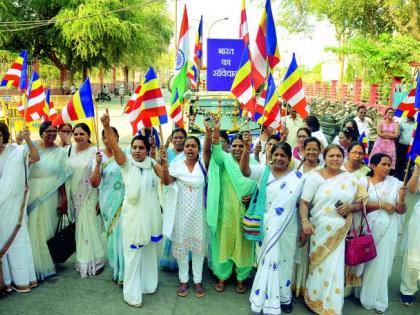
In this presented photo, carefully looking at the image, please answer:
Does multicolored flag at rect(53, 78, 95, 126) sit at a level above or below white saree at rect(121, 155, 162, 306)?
above

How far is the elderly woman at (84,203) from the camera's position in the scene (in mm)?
3961

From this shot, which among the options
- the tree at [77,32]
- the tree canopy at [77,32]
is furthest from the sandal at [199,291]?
the tree canopy at [77,32]

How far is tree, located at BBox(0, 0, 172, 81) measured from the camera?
21.6 meters

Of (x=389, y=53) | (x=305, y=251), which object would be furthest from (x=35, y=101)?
(x=389, y=53)

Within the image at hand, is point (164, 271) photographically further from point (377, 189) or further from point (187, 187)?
point (377, 189)

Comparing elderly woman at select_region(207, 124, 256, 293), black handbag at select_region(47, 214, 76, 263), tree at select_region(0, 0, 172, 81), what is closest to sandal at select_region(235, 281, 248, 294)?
elderly woman at select_region(207, 124, 256, 293)

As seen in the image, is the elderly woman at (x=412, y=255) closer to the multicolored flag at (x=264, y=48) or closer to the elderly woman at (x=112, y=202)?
the multicolored flag at (x=264, y=48)

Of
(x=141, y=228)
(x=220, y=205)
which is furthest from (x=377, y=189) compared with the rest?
(x=141, y=228)

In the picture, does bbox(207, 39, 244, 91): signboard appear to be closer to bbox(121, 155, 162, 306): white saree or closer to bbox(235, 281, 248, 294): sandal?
bbox(121, 155, 162, 306): white saree

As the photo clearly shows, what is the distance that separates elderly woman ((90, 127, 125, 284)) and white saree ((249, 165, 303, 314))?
52.0 inches

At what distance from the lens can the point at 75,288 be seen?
3.77 meters

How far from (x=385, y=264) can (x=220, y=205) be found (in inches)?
59.1

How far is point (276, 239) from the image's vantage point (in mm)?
3279

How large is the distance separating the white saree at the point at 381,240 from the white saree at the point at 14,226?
3.01 meters
